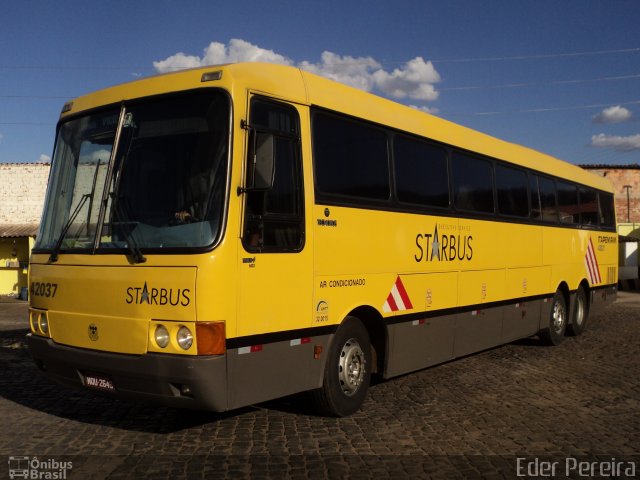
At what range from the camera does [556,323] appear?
484 inches

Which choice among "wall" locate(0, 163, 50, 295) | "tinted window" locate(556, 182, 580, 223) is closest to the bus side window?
"tinted window" locate(556, 182, 580, 223)

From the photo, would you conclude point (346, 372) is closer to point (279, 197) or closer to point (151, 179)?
point (279, 197)

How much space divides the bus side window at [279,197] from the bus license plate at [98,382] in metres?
1.69

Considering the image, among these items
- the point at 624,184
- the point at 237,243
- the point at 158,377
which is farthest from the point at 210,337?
the point at 624,184

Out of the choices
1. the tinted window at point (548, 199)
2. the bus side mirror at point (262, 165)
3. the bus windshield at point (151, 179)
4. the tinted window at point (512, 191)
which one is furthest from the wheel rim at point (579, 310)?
the bus windshield at point (151, 179)

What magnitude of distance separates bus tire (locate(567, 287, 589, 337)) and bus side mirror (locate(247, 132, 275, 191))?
9647 millimetres

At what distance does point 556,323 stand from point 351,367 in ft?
22.5

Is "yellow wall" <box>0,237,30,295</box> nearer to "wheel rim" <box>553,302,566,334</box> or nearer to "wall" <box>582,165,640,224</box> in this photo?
"wheel rim" <box>553,302,566,334</box>

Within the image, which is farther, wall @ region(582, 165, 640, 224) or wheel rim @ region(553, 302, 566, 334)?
wall @ region(582, 165, 640, 224)

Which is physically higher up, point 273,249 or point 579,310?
point 273,249

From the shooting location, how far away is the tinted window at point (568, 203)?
1278cm

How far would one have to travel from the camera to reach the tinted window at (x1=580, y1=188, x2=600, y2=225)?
14035 millimetres

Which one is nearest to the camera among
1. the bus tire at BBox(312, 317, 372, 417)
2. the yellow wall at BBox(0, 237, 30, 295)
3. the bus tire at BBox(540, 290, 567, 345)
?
the bus tire at BBox(312, 317, 372, 417)

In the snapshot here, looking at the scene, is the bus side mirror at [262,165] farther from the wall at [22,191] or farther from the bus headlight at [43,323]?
the wall at [22,191]
